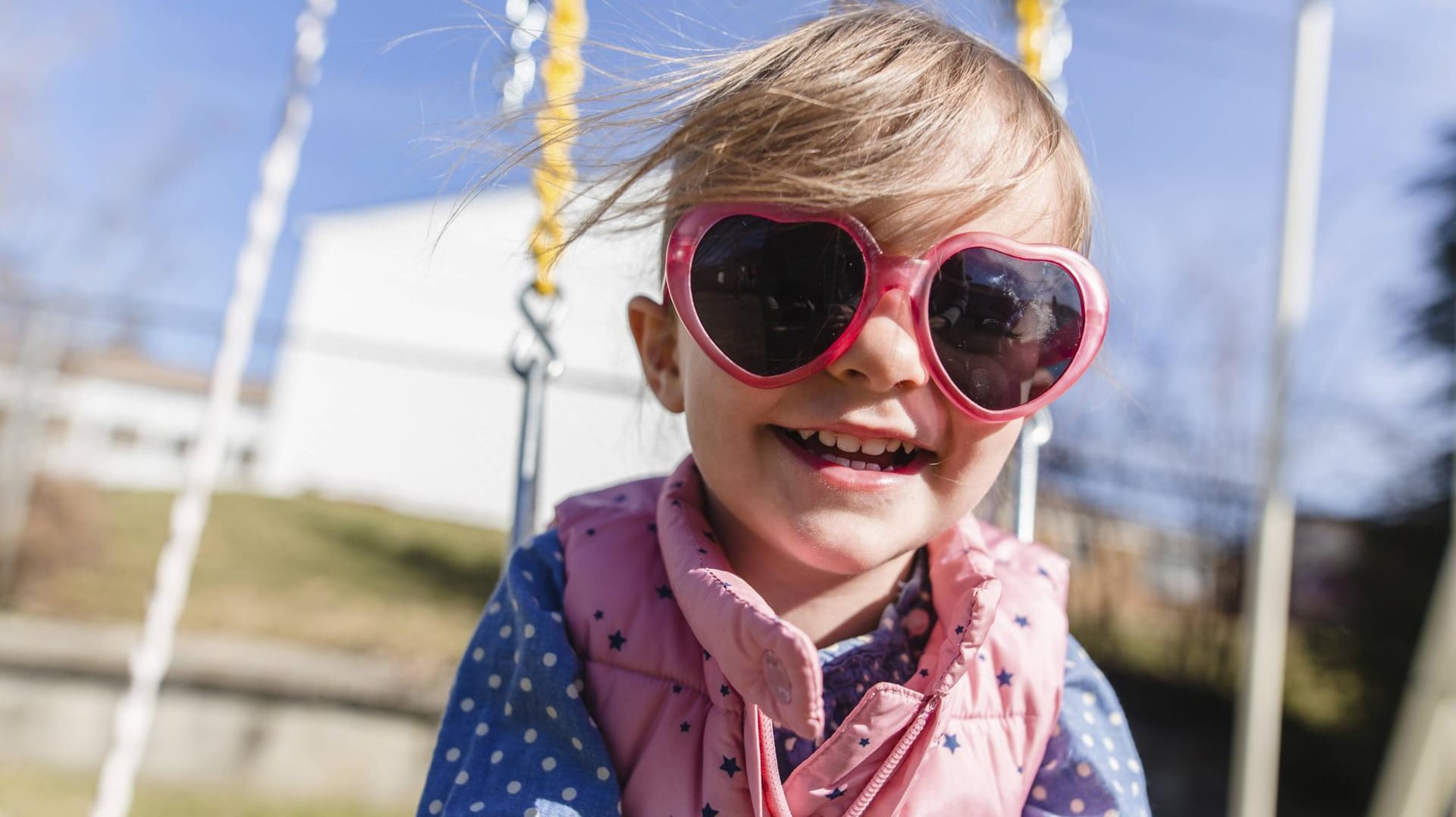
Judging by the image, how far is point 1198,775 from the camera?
3.88 meters

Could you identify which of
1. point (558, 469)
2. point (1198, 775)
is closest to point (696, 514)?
point (558, 469)

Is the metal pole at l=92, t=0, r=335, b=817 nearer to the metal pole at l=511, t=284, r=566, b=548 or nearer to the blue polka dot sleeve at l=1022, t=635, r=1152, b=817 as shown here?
the metal pole at l=511, t=284, r=566, b=548

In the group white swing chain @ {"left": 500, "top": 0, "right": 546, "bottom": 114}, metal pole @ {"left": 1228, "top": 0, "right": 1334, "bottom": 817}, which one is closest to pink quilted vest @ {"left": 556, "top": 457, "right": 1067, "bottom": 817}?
white swing chain @ {"left": 500, "top": 0, "right": 546, "bottom": 114}

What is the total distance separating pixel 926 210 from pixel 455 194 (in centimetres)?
38

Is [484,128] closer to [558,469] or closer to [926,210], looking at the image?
[926,210]

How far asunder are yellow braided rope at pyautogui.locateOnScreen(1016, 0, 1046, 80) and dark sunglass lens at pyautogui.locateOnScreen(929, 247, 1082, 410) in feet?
1.59

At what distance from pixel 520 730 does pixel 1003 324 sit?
0.37 metres

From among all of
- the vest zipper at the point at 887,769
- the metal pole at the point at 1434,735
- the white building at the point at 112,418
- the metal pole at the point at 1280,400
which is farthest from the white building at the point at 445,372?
the metal pole at the point at 1434,735

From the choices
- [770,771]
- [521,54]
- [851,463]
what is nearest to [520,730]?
[770,771]

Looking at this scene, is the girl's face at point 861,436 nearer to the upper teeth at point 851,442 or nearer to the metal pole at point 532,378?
the upper teeth at point 851,442

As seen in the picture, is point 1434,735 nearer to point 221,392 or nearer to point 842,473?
point 842,473

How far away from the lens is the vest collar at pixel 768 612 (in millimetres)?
568

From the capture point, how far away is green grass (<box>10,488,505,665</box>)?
13.4 feet

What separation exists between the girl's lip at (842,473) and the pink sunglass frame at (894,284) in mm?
37
